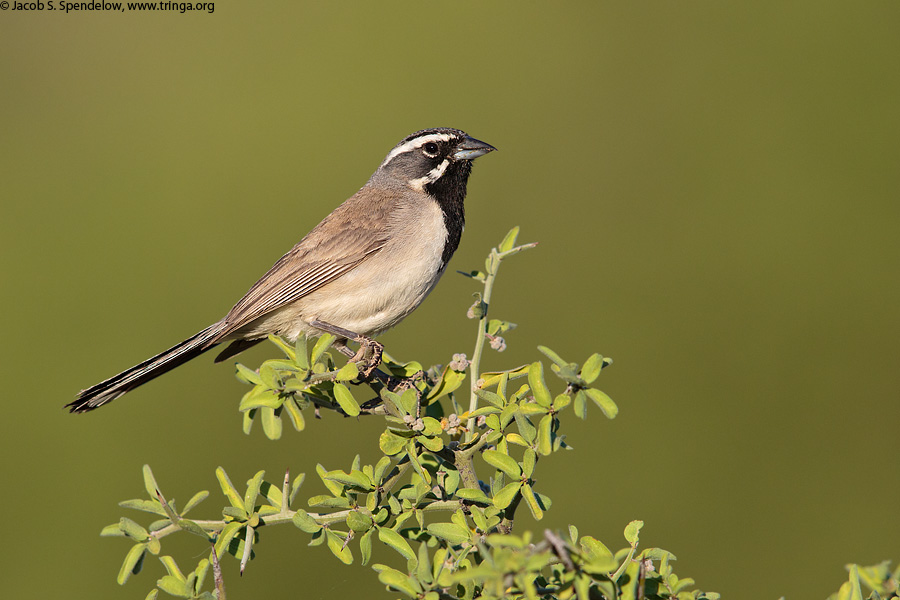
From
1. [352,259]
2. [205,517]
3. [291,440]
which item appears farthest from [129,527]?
[291,440]

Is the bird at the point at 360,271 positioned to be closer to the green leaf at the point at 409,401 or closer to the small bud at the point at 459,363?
the small bud at the point at 459,363

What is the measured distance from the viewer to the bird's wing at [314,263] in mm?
3668

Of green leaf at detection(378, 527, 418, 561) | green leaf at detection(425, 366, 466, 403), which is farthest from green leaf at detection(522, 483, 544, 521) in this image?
green leaf at detection(425, 366, 466, 403)

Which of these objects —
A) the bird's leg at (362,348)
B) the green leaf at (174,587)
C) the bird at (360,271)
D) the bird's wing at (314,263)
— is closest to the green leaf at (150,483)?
→ the green leaf at (174,587)

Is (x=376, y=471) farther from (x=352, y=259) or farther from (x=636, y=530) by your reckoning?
(x=352, y=259)

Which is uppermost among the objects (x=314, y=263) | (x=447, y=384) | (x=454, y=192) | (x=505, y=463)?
(x=454, y=192)

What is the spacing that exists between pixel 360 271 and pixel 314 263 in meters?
0.24

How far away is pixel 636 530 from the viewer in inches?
68.5

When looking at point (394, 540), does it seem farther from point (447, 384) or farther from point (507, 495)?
point (447, 384)

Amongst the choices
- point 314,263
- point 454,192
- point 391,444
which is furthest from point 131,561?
point 454,192

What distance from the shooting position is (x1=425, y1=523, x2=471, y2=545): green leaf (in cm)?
168

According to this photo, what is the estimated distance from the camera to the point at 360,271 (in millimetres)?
Result: 3727

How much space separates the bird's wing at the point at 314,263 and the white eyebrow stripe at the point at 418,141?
0.41 m

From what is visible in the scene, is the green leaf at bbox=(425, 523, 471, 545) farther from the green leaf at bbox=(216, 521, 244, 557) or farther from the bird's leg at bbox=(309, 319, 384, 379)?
the bird's leg at bbox=(309, 319, 384, 379)
